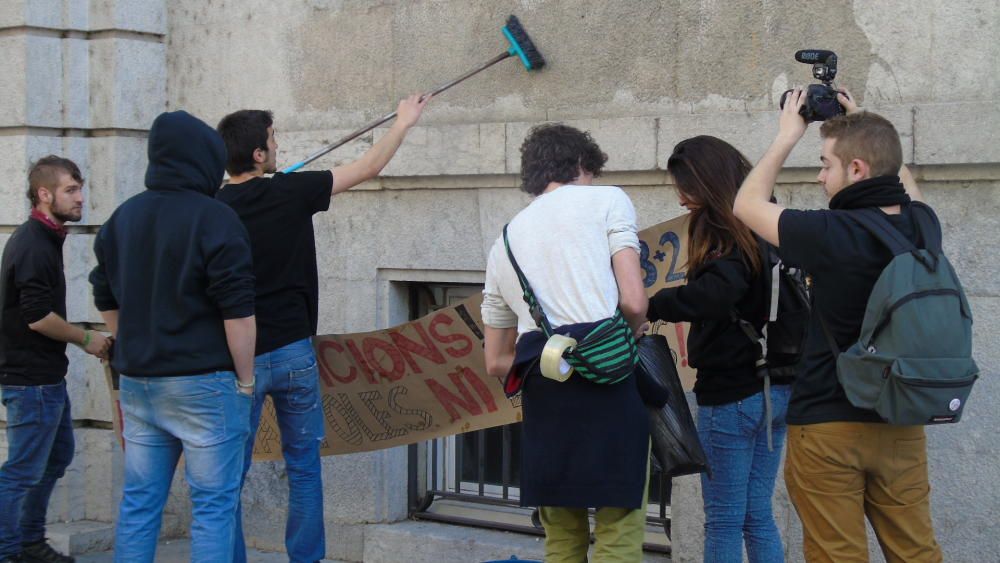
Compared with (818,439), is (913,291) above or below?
above

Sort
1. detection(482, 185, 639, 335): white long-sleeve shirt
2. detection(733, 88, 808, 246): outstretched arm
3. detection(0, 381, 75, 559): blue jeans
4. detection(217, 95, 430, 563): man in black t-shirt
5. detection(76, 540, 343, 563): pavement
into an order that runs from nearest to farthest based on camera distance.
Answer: detection(733, 88, 808, 246): outstretched arm
detection(482, 185, 639, 335): white long-sleeve shirt
detection(217, 95, 430, 563): man in black t-shirt
detection(0, 381, 75, 559): blue jeans
detection(76, 540, 343, 563): pavement

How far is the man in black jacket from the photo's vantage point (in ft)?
18.8

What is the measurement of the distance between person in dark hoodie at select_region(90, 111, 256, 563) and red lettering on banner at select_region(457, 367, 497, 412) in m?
1.17

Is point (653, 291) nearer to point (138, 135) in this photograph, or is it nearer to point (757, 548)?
point (757, 548)

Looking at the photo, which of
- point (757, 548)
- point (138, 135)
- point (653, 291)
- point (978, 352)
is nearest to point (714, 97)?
point (653, 291)

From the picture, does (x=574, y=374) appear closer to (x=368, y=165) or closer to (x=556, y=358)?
(x=556, y=358)

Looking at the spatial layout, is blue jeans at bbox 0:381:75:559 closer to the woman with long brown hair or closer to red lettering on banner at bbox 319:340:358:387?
red lettering on banner at bbox 319:340:358:387

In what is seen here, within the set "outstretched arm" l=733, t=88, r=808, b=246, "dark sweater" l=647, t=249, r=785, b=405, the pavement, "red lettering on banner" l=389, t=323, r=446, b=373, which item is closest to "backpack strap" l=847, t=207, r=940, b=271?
"outstretched arm" l=733, t=88, r=808, b=246

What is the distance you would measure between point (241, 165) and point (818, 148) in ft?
7.57

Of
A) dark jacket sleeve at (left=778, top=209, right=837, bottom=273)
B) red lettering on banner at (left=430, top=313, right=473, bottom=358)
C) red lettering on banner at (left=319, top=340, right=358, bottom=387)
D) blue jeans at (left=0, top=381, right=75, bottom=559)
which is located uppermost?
dark jacket sleeve at (left=778, top=209, right=837, bottom=273)

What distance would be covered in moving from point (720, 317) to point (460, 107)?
94.5 inches

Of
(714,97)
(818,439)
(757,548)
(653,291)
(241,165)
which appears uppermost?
(714,97)

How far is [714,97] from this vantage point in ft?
18.2

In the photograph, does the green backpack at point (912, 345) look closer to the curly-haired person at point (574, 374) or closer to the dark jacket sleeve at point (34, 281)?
the curly-haired person at point (574, 374)
